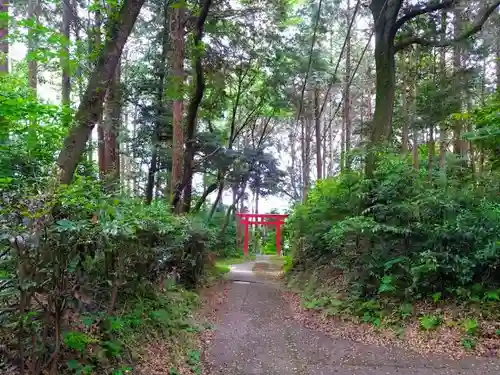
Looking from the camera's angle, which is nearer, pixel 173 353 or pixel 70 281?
pixel 70 281

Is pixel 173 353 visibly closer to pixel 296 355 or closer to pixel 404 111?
pixel 296 355

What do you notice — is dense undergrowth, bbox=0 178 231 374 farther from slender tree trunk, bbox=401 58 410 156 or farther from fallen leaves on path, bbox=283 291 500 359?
slender tree trunk, bbox=401 58 410 156

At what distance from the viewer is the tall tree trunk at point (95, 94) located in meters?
4.29

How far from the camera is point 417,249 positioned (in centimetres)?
587

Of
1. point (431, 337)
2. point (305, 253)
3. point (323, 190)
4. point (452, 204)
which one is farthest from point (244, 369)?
point (305, 253)

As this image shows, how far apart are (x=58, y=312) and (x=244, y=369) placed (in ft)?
8.57

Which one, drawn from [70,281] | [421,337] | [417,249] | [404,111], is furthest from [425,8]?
[70,281]

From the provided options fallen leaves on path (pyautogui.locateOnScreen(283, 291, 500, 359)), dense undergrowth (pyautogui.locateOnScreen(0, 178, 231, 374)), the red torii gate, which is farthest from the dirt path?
the red torii gate

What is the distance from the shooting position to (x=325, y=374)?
430 centimetres

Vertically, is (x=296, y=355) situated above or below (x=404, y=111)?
below

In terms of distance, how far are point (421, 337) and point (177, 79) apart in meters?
6.52

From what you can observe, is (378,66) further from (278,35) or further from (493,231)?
(278,35)

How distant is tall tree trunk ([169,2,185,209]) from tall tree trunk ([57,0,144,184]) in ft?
10.4

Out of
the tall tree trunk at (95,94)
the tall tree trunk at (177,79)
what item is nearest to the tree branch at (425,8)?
the tall tree trunk at (177,79)
